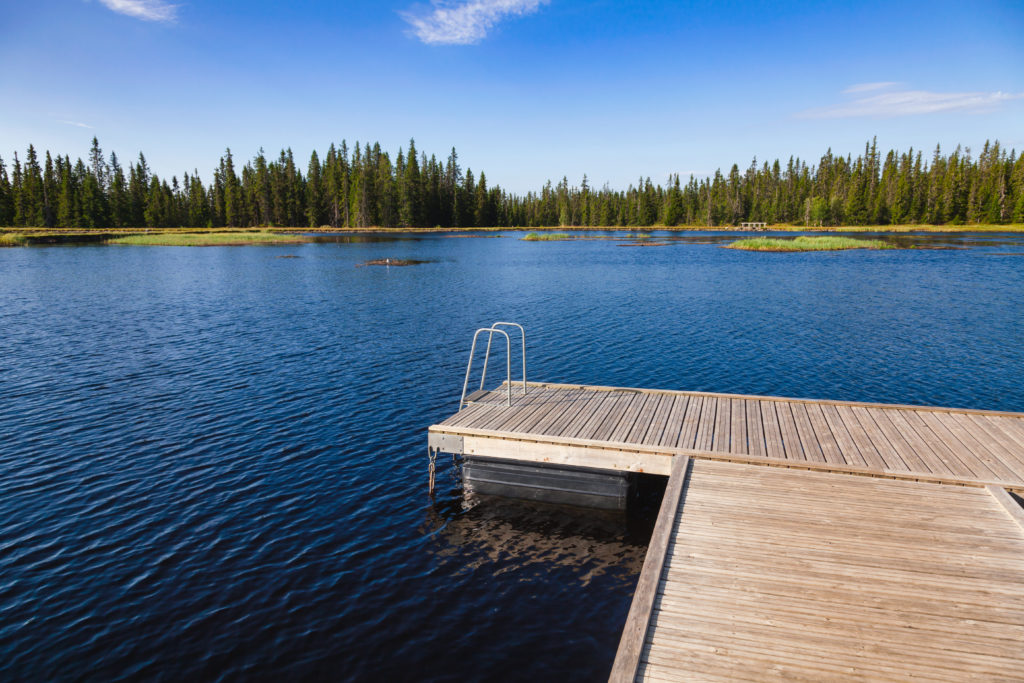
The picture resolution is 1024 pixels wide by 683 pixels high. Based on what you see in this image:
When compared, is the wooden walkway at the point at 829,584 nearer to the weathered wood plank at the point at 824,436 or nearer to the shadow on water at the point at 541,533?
the weathered wood plank at the point at 824,436

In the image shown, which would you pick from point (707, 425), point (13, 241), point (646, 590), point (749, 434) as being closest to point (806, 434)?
point (749, 434)

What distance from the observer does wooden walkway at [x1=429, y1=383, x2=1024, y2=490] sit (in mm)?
10688

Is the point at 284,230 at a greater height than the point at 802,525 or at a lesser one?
greater

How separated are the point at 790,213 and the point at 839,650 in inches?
6693

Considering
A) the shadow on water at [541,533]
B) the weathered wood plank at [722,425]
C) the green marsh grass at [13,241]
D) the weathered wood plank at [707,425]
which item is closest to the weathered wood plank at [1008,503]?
the weathered wood plank at [722,425]

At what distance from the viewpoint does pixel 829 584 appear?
714 centimetres

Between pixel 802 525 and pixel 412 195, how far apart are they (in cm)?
14289

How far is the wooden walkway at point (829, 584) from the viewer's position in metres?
5.87

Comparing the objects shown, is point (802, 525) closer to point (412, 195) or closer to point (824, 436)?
point (824, 436)

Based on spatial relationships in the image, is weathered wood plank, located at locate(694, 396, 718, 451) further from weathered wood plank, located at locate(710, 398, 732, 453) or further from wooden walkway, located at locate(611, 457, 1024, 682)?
wooden walkway, located at locate(611, 457, 1024, 682)

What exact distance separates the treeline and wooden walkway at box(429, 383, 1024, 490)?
442 feet

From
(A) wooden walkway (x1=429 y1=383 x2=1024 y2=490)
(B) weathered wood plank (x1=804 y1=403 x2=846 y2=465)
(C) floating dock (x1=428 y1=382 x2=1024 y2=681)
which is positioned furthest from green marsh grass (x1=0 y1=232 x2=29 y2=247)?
(B) weathered wood plank (x1=804 y1=403 x2=846 y2=465)

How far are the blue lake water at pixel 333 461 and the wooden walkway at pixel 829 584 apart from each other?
2.04 meters

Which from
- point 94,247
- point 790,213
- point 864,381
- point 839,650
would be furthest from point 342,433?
point 790,213
